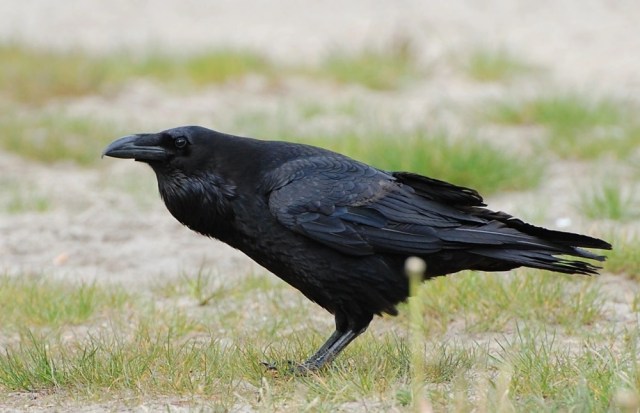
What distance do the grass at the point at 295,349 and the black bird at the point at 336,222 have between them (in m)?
0.30

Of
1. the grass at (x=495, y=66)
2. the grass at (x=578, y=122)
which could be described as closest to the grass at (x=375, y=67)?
the grass at (x=495, y=66)

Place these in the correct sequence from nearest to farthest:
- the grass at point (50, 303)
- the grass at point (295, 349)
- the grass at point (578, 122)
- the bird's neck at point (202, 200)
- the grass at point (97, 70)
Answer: the grass at point (295, 349), the bird's neck at point (202, 200), the grass at point (50, 303), the grass at point (578, 122), the grass at point (97, 70)

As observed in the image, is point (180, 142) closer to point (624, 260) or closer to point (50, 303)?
point (50, 303)

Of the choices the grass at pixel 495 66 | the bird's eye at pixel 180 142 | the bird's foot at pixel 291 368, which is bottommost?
the bird's foot at pixel 291 368

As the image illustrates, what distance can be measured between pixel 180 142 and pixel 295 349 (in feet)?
3.34

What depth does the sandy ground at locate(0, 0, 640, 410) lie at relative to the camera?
7.05 meters

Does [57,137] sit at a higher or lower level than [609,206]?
lower

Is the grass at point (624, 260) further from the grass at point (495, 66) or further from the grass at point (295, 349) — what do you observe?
the grass at point (495, 66)

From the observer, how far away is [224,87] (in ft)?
37.2

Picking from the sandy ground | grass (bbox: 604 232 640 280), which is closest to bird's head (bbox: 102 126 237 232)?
the sandy ground

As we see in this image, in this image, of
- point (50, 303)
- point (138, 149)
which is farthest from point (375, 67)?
point (138, 149)

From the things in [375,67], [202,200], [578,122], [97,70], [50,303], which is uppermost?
[375,67]

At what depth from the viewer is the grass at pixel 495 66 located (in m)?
11.3

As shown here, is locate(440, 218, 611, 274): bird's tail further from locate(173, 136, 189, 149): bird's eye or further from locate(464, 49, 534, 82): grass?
locate(464, 49, 534, 82): grass
